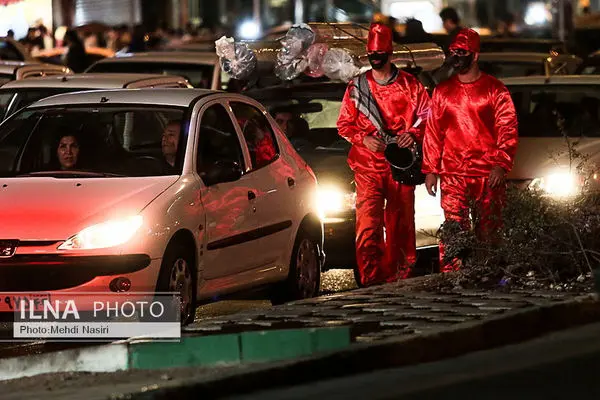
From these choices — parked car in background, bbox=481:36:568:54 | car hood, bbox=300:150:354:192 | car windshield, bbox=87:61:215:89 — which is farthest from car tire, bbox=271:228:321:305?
parked car in background, bbox=481:36:568:54

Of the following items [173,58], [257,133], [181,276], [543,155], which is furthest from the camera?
[173,58]

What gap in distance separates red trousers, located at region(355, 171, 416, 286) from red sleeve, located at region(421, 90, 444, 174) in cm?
45

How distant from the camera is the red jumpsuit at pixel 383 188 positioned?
12.6m

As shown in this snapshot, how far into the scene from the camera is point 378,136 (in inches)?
496

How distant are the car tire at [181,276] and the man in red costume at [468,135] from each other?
2211 mm

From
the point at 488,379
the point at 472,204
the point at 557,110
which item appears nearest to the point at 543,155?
the point at 557,110

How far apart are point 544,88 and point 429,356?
284 inches

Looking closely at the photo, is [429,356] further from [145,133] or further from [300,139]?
[300,139]

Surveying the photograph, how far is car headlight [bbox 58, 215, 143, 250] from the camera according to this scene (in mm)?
9680

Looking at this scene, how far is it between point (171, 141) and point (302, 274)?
156 centimetres

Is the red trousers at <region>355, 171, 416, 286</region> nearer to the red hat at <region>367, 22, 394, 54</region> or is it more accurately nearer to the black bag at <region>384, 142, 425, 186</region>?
the black bag at <region>384, 142, 425, 186</region>

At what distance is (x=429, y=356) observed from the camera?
8648 millimetres

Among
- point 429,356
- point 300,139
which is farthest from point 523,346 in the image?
point 300,139

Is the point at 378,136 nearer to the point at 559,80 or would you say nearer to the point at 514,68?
the point at 559,80
